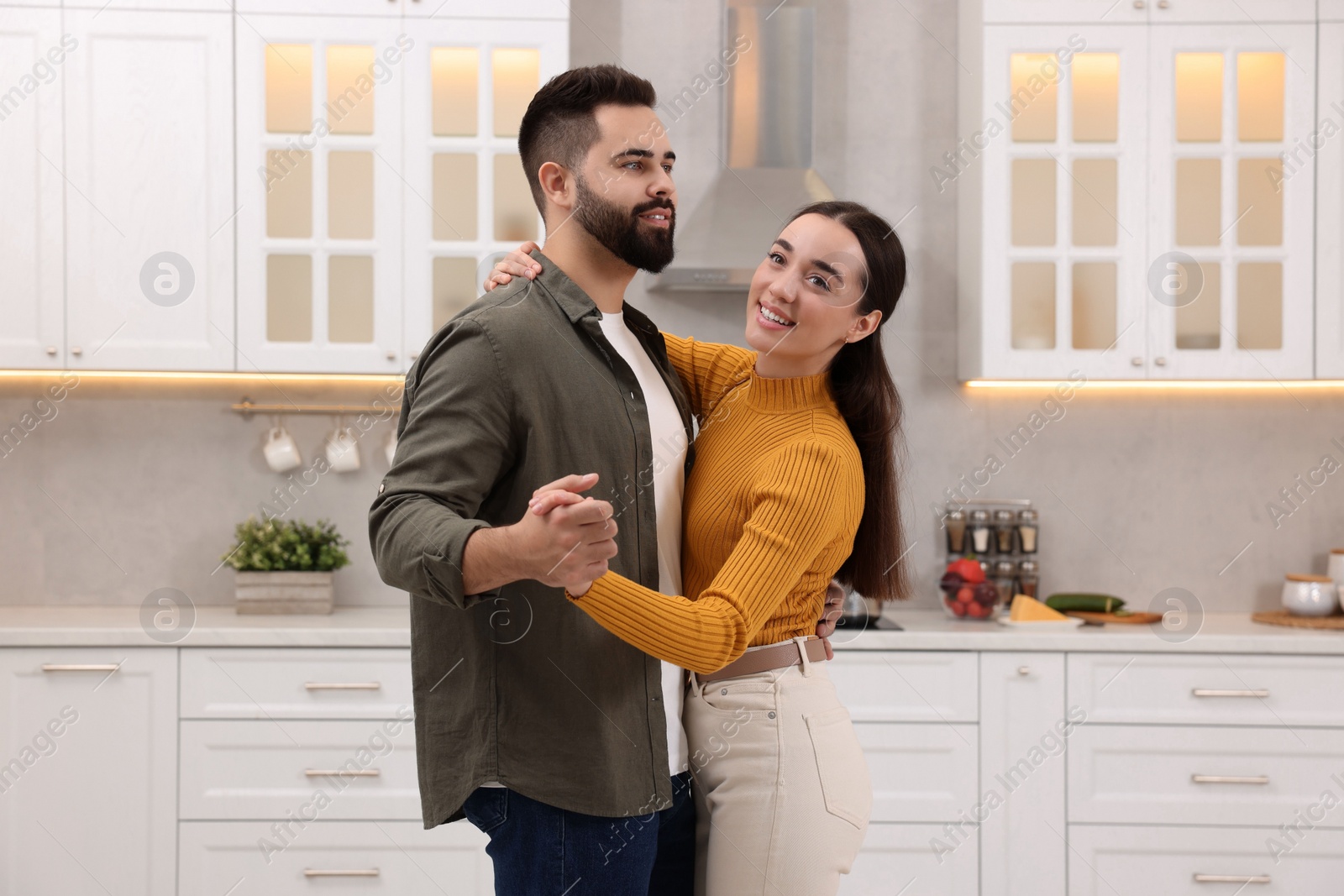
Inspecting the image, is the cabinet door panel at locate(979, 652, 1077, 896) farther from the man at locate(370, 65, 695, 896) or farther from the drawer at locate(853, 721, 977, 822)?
the man at locate(370, 65, 695, 896)

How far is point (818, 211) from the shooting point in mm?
1435

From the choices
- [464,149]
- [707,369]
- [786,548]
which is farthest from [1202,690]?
[464,149]

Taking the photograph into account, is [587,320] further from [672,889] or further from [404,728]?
[404,728]

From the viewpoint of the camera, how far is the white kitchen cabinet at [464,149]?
2.65 m

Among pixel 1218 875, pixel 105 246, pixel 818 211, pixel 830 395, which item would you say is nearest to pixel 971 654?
pixel 1218 875

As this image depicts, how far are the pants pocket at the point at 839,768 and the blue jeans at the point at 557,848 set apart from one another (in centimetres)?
25

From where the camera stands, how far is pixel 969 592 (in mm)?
2793

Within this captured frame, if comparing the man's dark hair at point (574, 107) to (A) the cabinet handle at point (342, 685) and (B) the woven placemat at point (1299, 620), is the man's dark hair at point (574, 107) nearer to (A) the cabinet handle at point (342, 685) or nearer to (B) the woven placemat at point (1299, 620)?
(A) the cabinet handle at point (342, 685)

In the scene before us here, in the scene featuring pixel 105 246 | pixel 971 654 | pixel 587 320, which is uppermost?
pixel 105 246

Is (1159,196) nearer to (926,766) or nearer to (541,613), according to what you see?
(926,766)

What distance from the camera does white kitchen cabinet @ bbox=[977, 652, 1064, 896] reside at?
2.52 meters

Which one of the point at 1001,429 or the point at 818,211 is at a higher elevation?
the point at 818,211

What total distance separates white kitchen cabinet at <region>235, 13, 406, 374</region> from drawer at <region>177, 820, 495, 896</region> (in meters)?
1.16

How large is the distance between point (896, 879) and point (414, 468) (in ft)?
6.43
